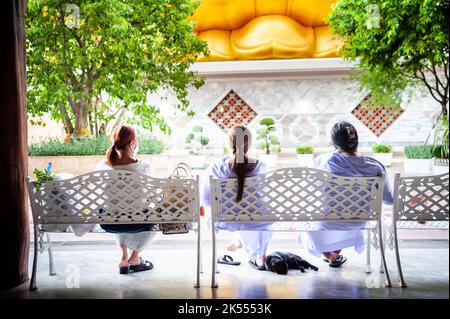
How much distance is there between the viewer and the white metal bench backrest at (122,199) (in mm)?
2039

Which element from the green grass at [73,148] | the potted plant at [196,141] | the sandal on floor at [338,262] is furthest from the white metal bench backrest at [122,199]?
the potted plant at [196,141]

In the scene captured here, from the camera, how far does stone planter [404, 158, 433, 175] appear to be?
6.30 m

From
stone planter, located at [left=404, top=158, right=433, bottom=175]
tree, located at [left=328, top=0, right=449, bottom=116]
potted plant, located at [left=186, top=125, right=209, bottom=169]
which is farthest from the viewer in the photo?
potted plant, located at [left=186, top=125, right=209, bottom=169]

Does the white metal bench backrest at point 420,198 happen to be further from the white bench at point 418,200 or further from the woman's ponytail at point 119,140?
the woman's ponytail at point 119,140

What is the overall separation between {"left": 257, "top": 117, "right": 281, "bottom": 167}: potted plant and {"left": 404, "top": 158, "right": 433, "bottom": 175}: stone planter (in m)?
2.46

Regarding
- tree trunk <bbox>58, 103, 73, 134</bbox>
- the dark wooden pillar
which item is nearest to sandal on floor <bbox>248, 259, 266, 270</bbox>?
the dark wooden pillar

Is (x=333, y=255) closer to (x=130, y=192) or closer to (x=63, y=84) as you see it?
(x=130, y=192)

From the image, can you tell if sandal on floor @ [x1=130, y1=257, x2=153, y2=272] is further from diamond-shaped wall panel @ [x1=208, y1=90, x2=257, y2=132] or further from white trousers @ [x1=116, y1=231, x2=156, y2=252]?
diamond-shaped wall panel @ [x1=208, y1=90, x2=257, y2=132]

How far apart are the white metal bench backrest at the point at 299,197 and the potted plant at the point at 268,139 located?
6309mm

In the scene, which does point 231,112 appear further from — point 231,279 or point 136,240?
point 231,279

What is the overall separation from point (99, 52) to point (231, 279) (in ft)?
13.4

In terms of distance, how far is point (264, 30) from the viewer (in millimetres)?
8383
